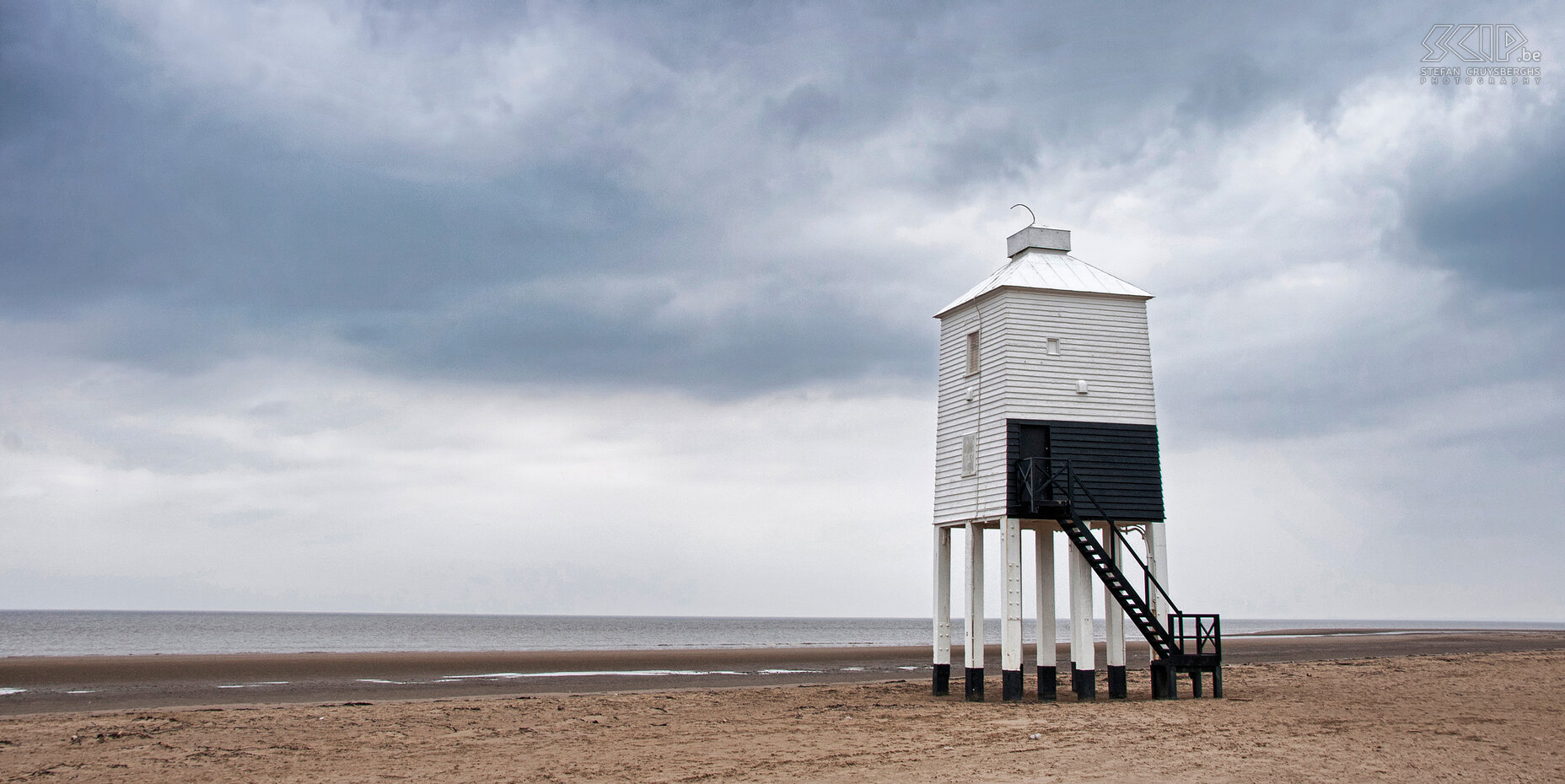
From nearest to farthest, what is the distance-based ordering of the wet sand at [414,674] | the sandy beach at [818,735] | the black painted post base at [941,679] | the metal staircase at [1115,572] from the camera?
the sandy beach at [818,735] < the metal staircase at [1115,572] < the black painted post base at [941,679] < the wet sand at [414,674]

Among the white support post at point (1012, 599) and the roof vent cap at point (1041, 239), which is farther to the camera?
the roof vent cap at point (1041, 239)

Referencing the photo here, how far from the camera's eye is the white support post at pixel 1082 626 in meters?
20.8

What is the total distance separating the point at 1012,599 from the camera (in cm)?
2017

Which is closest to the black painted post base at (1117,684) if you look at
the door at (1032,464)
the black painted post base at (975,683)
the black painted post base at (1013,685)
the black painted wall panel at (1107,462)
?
the black painted post base at (1013,685)

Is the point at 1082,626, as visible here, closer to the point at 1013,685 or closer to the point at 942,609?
the point at 1013,685

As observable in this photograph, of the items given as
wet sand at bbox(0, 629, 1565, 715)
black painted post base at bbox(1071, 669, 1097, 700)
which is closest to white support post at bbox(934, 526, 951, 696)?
black painted post base at bbox(1071, 669, 1097, 700)

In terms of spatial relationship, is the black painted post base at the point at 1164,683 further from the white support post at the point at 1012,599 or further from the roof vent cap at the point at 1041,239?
→ the roof vent cap at the point at 1041,239

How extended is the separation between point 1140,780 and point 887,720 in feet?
21.0

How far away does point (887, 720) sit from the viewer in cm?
1812

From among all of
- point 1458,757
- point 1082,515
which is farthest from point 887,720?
point 1458,757

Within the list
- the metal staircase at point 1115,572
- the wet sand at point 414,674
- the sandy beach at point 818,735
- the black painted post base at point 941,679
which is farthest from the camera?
the wet sand at point 414,674

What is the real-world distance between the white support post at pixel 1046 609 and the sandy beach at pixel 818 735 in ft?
3.32

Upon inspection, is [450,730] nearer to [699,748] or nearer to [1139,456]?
[699,748]

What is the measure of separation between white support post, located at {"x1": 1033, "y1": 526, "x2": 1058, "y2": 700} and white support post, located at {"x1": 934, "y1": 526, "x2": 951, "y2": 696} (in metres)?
1.91
